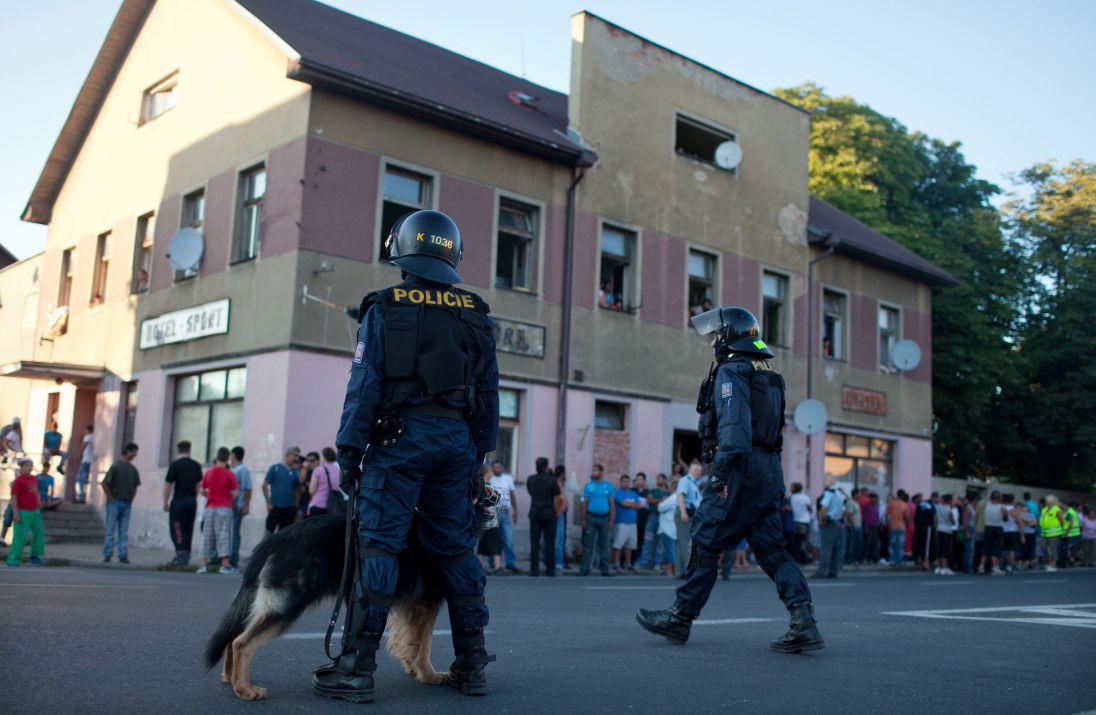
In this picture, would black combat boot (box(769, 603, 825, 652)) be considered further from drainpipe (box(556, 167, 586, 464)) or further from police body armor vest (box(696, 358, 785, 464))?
drainpipe (box(556, 167, 586, 464))

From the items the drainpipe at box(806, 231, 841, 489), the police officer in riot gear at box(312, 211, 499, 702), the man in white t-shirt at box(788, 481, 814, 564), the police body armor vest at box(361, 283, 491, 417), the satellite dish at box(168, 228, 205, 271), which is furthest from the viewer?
the drainpipe at box(806, 231, 841, 489)

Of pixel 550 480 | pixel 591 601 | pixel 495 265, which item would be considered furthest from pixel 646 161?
pixel 591 601

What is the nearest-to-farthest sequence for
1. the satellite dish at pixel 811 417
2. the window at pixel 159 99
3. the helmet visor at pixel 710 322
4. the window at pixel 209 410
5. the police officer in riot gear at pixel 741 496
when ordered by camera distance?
1. the police officer in riot gear at pixel 741 496
2. the helmet visor at pixel 710 322
3. the window at pixel 209 410
4. the satellite dish at pixel 811 417
5. the window at pixel 159 99

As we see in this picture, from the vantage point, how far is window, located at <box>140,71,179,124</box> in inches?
934

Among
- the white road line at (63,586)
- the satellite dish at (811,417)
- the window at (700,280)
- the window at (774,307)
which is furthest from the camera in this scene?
the window at (774,307)

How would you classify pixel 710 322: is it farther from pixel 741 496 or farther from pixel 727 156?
pixel 727 156

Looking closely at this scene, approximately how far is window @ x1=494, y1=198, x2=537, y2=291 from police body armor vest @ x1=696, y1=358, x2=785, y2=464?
14.5 meters

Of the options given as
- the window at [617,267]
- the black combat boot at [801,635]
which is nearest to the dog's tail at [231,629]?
the black combat boot at [801,635]

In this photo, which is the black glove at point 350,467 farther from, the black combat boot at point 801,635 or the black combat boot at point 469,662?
the black combat boot at point 801,635

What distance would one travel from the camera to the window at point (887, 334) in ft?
97.7

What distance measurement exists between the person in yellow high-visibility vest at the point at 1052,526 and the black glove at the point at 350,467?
28271mm

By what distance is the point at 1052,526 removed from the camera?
29094mm

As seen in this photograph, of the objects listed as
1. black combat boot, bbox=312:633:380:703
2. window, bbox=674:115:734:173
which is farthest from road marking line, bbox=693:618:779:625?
window, bbox=674:115:734:173

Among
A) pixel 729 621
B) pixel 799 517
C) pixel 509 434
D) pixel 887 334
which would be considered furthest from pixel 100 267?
pixel 729 621
